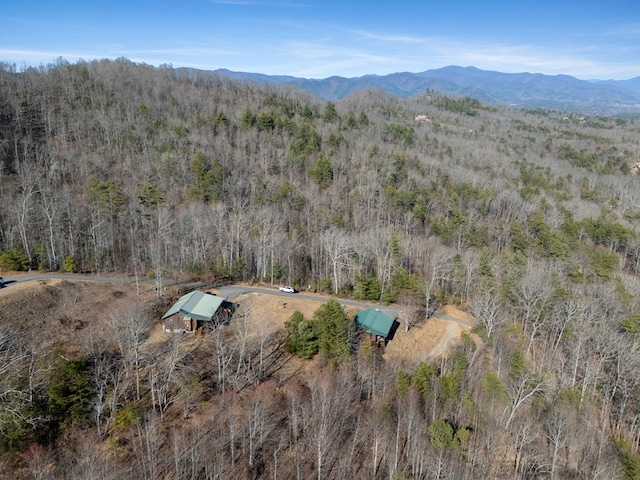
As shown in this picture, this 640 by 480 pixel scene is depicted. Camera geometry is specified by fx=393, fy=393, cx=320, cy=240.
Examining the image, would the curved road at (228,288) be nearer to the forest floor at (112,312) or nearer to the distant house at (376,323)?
the forest floor at (112,312)

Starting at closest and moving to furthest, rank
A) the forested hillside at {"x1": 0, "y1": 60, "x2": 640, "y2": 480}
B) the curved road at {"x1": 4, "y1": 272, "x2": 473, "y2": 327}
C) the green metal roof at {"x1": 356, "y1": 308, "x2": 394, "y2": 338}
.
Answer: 1. the forested hillside at {"x1": 0, "y1": 60, "x2": 640, "y2": 480}
2. the green metal roof at {"x1": 356, "y1": 308, "x2": 394, "y2": 338}
3. the curved road at {"x1": 4, "y1": 272, "x2": 473, "y2": 327}

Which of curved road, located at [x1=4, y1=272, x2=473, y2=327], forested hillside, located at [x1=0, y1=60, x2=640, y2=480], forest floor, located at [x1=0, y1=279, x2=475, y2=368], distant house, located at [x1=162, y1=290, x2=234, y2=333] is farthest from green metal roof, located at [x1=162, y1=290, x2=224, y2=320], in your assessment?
curved road, located at [x1=4, y1=272, x2=473, y2=327]

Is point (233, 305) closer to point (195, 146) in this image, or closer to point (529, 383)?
point (529, 383)

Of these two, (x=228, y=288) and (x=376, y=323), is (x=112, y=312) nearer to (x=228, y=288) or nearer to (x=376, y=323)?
(x=228, y=288)

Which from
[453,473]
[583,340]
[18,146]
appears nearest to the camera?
[453,473]

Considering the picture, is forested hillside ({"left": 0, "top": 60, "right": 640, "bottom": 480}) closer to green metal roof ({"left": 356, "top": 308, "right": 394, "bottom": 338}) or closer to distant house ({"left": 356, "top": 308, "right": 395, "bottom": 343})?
distant house ({"left": 356, "top": 308, "right": 395, "bottom": 343})

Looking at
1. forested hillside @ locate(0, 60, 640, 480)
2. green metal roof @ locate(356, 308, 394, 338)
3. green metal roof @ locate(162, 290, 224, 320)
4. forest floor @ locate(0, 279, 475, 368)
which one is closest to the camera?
forested hillside @ locate(0, 60, 640, 480)

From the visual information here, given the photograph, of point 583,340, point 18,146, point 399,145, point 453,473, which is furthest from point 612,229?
point 18,146

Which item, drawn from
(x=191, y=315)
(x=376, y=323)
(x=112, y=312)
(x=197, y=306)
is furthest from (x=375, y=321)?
(x=112, y=312)
